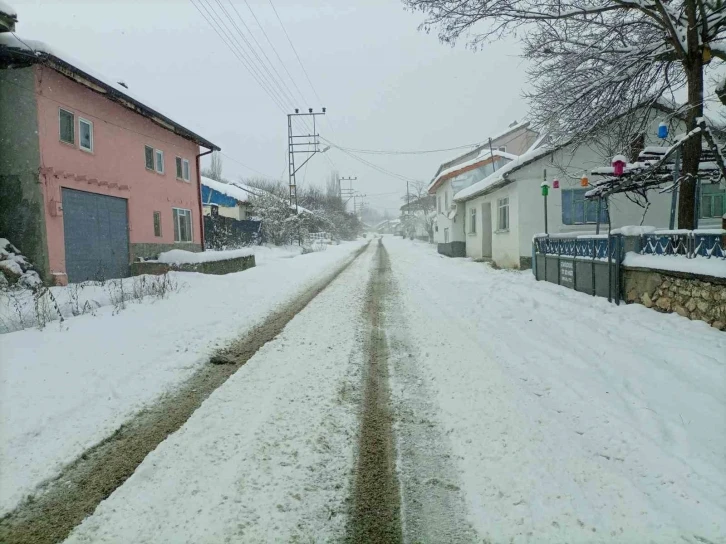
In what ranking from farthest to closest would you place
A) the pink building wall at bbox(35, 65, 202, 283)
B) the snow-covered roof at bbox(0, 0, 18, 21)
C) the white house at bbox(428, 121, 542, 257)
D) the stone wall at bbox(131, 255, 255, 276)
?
the white house at bbox(428, 121, 542, 257) < the stone wall at bbox(131, 255, 255, 276) < the pink building wall at bbox(35, 65, 202, 283) < the snow-covered roof at bbox(0, 0, 18, 21)

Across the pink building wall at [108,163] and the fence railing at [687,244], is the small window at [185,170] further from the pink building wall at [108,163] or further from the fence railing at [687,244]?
the fence railing at [687,244]

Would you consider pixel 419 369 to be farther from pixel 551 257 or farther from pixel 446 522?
pixel 551 257

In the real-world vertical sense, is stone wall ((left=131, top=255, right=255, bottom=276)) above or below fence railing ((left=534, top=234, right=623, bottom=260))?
below

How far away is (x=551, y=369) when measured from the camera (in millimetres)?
4223

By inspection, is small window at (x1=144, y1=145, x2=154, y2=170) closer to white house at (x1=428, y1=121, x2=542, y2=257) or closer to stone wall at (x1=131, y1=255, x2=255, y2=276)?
stone wall at (x1=131, y1=255, x2=255, y2=276)

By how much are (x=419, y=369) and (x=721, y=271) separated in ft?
12.7

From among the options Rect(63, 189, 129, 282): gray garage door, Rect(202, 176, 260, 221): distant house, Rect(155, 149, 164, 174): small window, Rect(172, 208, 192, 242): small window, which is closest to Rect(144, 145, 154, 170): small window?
Rect(155, 149, 164, 174): small window

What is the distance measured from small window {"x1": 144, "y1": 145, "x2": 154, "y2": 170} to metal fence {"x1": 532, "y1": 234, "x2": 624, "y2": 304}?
14480 mm

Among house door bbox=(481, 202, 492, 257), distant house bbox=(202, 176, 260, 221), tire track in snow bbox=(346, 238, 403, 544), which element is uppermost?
distant house bbox=(202, 176, 260, 221)

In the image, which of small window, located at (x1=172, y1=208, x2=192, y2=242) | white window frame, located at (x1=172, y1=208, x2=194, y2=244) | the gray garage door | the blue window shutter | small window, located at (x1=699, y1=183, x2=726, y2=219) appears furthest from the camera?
small window, located at (x1=172, y1=208, x2=192, y2=242)

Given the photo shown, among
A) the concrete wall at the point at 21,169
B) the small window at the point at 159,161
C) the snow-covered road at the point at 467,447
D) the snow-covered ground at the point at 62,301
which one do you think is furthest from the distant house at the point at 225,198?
the snow-covered road at the point at 467,447

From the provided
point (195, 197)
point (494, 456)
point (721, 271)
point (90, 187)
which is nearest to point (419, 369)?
point (494, 456)

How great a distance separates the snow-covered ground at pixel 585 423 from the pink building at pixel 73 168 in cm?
1075

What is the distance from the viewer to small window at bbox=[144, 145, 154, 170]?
15.8 metres
